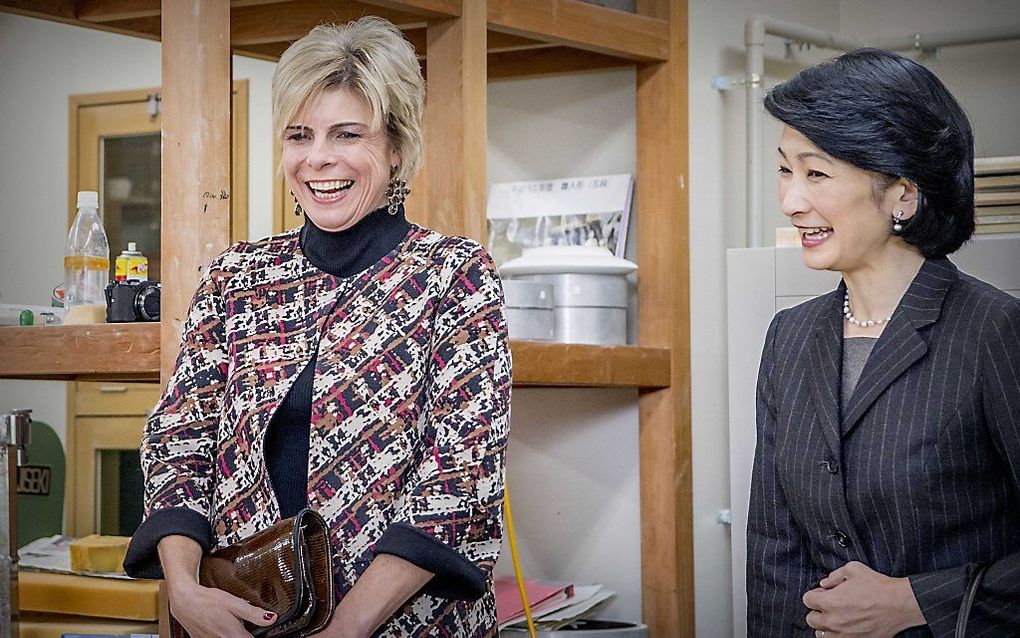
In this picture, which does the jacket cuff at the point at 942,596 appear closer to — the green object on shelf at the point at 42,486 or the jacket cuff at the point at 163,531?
the jacket cuff at the point at 163,531

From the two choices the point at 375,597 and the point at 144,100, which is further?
the point at 144,100

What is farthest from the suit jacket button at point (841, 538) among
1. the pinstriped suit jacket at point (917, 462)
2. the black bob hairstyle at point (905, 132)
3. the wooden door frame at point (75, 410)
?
the wooden door frame at point (75, 410)

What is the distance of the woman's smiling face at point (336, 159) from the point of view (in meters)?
1.56

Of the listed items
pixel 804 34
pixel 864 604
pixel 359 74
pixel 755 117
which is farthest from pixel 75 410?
pixel 864 604

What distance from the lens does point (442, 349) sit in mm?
1503

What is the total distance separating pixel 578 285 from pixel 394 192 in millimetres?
999

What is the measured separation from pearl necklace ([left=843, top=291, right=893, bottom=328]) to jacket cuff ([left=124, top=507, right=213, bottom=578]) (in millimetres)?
896

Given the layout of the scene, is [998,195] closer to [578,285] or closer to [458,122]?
[578,285]

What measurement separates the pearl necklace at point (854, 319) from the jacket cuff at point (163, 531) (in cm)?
90

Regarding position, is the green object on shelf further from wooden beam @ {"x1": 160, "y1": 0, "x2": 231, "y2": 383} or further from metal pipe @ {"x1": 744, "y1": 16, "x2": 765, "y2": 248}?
metal pipe @ {"x1": 744, "y1": 16, "x2": 765, "y2": 248}

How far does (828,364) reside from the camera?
1.61 meters

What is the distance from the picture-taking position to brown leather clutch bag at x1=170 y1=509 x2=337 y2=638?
1389 mm

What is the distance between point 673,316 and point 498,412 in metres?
1.24

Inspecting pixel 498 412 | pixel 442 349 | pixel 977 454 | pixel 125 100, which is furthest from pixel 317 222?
pixel 125 100
